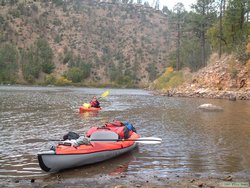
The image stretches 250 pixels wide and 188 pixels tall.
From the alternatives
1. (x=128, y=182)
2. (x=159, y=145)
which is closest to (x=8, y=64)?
(x=159, y=145)

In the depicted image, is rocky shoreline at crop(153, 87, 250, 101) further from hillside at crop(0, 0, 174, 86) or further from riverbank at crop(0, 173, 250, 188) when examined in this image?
hillside at crop(0, 0, 174, 86)

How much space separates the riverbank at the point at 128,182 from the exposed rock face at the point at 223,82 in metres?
31.8

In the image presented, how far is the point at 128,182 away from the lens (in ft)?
30.6

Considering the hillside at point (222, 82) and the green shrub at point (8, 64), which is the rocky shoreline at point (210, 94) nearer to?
the hillside at point (222, 82)

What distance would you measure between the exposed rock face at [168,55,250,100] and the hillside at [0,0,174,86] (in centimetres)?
5061

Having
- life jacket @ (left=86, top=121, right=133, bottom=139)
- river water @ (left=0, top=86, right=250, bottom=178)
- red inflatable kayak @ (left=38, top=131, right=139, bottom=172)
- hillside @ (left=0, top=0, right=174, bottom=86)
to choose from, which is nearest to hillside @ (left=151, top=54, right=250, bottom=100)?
river water @ (left=0, top=86, right=250, bottom=178)

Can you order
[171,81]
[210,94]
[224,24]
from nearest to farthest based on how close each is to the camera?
[210,94] < [224,24] < [171,81]

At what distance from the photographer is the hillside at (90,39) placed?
10438 cm

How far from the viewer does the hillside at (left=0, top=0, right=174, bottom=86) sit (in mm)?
104375

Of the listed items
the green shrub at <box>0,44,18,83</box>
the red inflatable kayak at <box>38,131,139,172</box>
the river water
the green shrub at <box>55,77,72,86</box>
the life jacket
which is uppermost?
the green shrub at <box>0,44,18,83</box>

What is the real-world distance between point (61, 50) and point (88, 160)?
10072cm

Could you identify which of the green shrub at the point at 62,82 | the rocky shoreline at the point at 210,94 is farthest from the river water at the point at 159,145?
the green shrub at the point at 62,82

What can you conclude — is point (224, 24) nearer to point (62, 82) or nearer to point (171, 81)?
point (171, 81)

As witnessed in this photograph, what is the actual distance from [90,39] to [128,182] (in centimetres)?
11047
